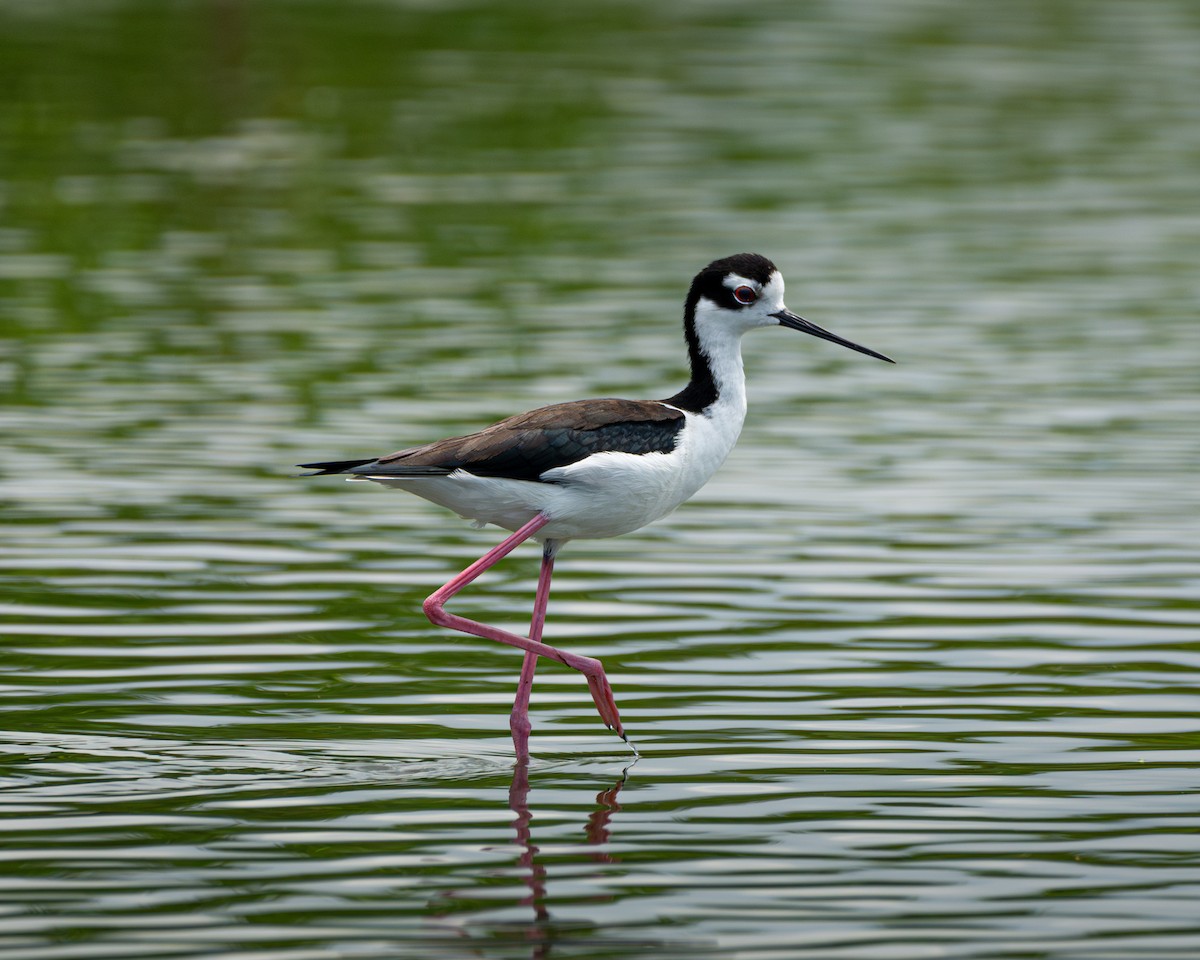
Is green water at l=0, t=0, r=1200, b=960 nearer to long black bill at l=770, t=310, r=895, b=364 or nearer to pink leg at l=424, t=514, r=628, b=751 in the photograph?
pink leg at l=424, t=514, r=628, b=751

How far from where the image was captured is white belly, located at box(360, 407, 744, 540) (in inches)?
339

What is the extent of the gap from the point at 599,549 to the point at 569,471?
12.0 feet

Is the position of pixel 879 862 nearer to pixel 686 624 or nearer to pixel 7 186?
pixel 686 624

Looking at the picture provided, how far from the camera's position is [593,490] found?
28.4ft

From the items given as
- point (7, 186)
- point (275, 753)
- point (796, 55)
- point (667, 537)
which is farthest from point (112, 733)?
point (796, 55)

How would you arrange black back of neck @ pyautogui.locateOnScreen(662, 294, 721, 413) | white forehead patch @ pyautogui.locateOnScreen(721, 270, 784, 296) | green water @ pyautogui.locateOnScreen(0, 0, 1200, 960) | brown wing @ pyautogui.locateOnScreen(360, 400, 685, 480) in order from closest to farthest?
green water @ pyautogui.locateOnScreen(0, 0, 1200, 960)
brown wing @ pyautogui.locateOnScreen(360, 400, 685, 480)
black back of neck @ pyautogui.locateOnScreen(662, 294, 721, 413)
white forehead patch @ pyautogui.locateOnScreen(721, 270, 784, 296)

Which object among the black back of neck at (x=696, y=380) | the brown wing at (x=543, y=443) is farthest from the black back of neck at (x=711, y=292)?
the brown wing at (x=543, y=443)

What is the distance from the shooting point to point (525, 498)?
8.65 metres

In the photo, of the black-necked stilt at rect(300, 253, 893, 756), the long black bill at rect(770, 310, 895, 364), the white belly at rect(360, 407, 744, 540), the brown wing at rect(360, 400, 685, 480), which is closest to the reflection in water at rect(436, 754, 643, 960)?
the black-necked stilt at rect(300, 253, 893, 756)

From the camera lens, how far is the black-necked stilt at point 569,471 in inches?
338

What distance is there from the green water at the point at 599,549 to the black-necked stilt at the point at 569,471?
45cm

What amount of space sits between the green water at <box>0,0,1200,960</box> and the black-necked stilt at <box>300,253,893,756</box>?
1.47 feet

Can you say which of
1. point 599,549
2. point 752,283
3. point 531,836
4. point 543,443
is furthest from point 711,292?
point 599,549

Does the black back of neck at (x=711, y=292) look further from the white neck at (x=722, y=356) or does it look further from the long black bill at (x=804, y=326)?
the long black bill at (x=804, y=326)
